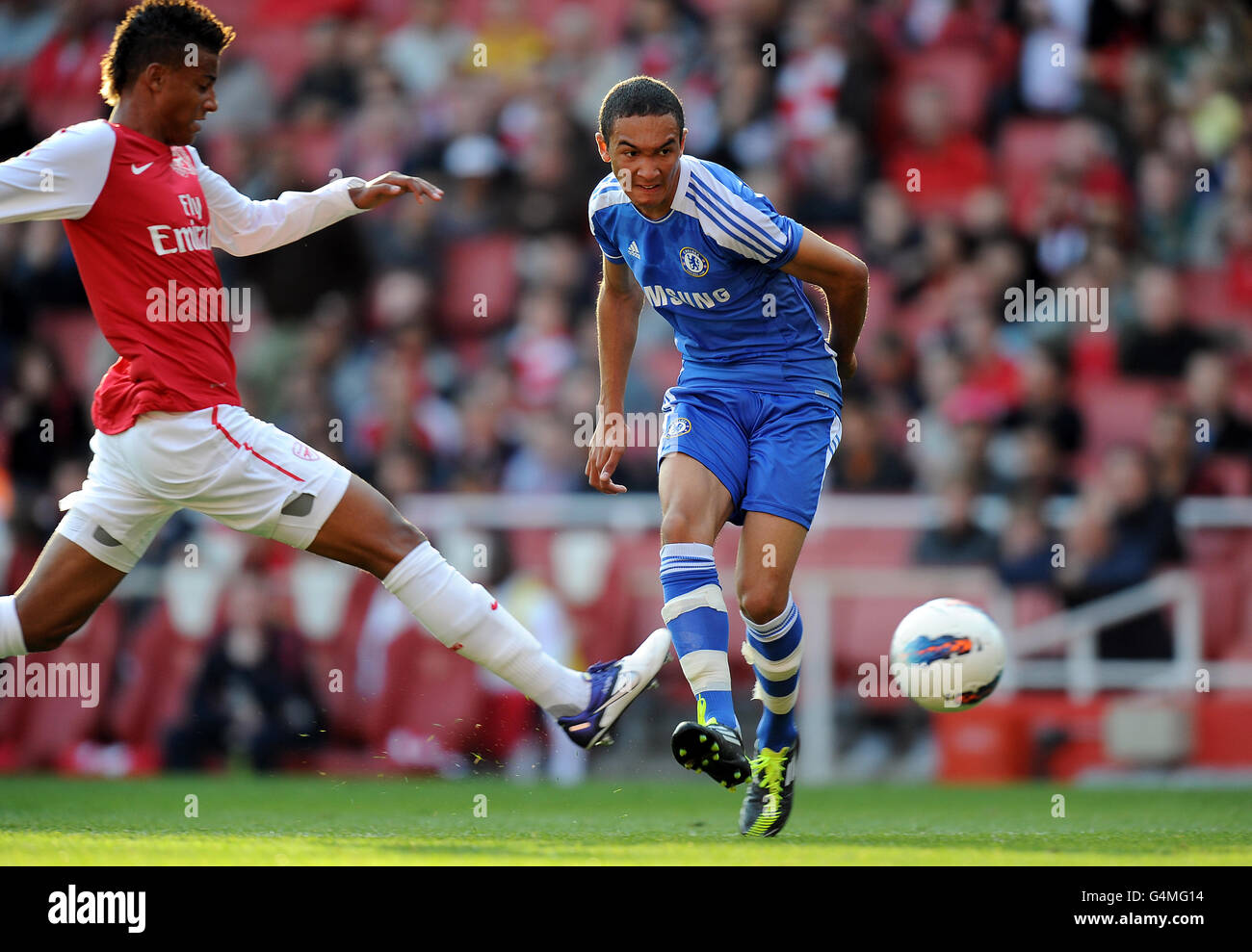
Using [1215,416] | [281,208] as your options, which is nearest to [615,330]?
[281,208]

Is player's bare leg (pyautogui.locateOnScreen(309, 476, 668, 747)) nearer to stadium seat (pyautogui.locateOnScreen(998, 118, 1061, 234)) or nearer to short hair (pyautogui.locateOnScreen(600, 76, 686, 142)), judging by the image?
short hair (pyautogui.locateOnScreen(600, 76, 686, 142))

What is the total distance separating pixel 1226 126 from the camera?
12445mm

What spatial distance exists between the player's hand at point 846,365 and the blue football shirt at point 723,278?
4cm

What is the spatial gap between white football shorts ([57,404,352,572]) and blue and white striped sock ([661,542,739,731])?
1.12 m

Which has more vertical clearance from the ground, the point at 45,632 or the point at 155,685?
the point at 45,632

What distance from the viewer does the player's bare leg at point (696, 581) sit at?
17.5 ft

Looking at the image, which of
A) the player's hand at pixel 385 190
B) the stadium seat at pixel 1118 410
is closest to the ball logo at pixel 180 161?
the player's hand at pixel 385 190

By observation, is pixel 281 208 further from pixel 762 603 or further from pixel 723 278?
Answer: pixel 762 603

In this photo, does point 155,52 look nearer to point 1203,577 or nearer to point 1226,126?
point 1203,577

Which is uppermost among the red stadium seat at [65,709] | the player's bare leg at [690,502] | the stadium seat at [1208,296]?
the stadium seat at [1208,296]

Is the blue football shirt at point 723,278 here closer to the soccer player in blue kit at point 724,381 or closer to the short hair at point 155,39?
the soccer player in blue kit at point 724,381

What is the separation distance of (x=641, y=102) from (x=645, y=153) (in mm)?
161

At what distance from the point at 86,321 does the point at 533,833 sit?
8.14 m

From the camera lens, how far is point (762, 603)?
18.3 ft
